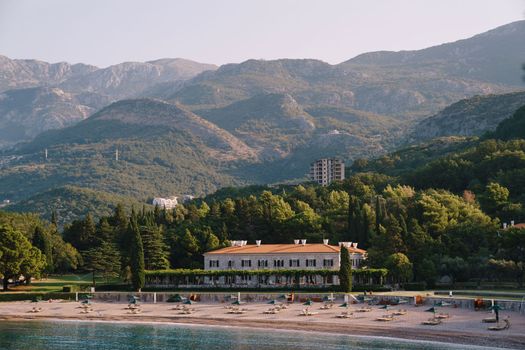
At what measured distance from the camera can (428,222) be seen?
111312 mm

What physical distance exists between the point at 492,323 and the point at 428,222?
136 feet

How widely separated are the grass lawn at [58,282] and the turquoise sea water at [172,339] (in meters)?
26.1

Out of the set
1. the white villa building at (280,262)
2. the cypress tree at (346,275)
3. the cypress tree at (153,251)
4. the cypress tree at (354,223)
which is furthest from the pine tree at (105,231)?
the cypress tree at (346,275)

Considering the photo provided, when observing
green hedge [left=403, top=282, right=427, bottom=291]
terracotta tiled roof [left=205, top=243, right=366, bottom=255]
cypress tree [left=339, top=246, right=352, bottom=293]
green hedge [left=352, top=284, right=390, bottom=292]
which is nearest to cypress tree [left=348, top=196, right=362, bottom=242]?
terracotta tiled roof [left=205, top=243, right=366, bottom=255]

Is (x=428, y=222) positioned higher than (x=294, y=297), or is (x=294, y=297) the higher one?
(x=428, y=222)

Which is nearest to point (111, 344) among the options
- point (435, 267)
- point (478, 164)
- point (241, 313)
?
point (241, 313)

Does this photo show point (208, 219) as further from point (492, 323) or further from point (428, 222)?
point (492, 323)

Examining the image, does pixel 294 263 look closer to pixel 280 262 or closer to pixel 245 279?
pixel 280 262

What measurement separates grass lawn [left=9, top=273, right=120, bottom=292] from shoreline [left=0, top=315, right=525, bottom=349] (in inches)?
812

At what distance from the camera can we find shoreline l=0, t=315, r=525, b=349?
63.9 meters

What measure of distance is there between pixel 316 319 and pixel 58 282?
51.8m

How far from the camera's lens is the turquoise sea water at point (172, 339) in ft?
217

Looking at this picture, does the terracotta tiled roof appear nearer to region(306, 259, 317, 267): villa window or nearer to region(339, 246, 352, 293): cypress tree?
region(306, 259, 317, 267): villa window

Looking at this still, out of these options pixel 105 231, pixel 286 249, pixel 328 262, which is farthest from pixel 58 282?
pixel 328 262
